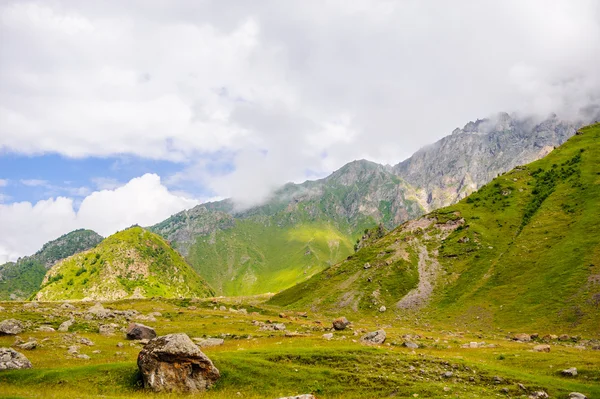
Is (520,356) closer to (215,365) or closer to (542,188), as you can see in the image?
(215,365)

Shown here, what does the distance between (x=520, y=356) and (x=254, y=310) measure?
9105cm

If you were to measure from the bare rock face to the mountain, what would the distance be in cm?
8092

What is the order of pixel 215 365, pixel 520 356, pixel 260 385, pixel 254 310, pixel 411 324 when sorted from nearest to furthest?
pixel 260 385
pixel 215 365
pixel 520 356
pixel 411 324
pixel 254 310

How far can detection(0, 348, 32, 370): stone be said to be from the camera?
3198 centimetres

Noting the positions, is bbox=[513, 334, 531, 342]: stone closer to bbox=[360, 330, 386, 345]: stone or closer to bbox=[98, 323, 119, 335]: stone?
bbox=[360, 330, 386, 345]: stone

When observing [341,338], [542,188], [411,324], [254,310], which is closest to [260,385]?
[341,338]

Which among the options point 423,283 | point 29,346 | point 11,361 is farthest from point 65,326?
point 423,283

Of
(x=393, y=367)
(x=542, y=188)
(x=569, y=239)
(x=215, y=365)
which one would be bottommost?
(x=393, y=367)

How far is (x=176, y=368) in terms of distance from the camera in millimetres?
31281

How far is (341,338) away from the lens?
56844mm

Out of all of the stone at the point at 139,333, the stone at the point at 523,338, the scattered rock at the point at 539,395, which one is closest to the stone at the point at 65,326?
the stone at the point at 139,333

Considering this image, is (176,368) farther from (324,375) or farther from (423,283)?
(423,283)

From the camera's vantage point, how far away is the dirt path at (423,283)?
400 feet

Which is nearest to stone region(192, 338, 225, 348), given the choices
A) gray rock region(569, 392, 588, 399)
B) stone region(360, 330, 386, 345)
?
stone region(360, 330, 386, 345)
